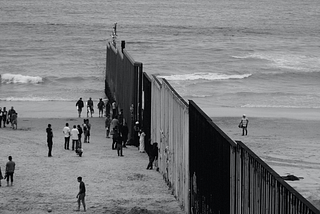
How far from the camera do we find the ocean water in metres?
46.5

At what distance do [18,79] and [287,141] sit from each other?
26.1 meters

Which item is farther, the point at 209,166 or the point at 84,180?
the point at 84,180

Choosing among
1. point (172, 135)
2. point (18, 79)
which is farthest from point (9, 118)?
point (18, 79)

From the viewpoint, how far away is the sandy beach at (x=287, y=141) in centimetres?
2227

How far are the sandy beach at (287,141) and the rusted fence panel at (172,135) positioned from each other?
3.22m

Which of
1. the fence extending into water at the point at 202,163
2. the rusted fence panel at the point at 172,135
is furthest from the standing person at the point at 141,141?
the rusted fence panel at the point at 172,135

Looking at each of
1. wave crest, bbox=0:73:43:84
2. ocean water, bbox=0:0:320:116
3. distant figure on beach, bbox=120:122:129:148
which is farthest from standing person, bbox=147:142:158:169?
wave crest, bbox=0:73:43:84

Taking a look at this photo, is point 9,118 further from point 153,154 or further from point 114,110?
point 153,154

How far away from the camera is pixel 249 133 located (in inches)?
1211

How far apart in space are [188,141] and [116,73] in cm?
1636

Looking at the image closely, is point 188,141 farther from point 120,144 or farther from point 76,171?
point 120,144

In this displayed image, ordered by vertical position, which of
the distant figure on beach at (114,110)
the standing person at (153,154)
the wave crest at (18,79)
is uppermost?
the wave crest at (18,79)

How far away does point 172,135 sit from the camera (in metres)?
18.8

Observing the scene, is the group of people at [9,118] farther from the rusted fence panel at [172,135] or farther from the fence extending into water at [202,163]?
the rusted fence panel at [172,135]
